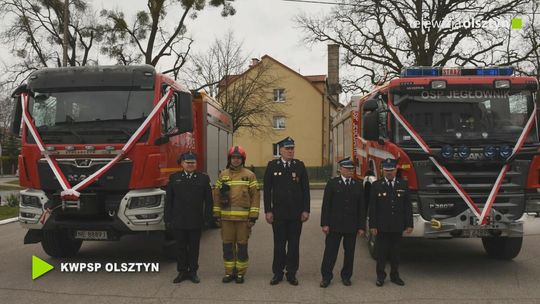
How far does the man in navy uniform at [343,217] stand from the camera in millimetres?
6395

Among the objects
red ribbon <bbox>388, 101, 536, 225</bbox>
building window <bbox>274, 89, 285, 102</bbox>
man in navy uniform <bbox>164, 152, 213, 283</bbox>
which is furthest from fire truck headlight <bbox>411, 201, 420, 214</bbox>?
building window <bbox>274, 89, 285, 102</bbox>

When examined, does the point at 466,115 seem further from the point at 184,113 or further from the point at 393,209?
the point at 184,113

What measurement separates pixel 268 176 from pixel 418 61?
75.1 feet

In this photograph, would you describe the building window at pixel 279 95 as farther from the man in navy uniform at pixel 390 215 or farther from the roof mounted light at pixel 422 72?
the man in navy uniform at pixel 390 215

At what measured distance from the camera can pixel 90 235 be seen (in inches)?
276

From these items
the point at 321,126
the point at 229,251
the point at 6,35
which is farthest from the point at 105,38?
the point at 229,251

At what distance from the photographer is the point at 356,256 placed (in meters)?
8.38

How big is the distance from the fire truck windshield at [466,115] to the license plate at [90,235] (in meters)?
4.25

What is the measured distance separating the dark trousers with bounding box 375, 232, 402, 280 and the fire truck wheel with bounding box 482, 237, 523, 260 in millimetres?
2292

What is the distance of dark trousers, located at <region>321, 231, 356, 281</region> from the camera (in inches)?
253

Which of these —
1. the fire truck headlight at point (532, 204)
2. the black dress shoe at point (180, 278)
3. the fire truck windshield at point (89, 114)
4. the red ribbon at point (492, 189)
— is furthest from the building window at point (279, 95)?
the black dress shoe at point (180, 278)

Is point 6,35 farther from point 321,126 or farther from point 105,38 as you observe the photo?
point 321,126

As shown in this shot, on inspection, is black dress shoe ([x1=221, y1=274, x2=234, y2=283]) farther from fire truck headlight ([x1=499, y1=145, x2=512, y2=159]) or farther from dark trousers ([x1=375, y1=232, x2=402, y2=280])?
fire truck headlight ([x1=499, y1=145, x2=512, y2=159])

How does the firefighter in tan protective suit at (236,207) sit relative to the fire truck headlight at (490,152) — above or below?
below
